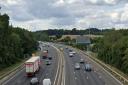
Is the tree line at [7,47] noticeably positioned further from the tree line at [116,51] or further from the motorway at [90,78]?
the tree line at [116,51]

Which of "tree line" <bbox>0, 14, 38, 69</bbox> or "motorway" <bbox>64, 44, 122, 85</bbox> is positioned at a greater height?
"tree line" <bbox>0, 14, 38, 69</bbox>

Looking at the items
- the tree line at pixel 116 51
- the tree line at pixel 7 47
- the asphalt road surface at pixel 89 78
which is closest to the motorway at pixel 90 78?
the asphalt road surface at pixel 89 78

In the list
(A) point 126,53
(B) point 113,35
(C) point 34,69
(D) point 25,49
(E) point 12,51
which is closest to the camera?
(C) point 34,69

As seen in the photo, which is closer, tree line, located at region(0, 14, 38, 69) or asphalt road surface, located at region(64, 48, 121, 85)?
asphalt road surface, located at region(64, 48, 121, 85)

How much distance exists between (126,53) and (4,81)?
3661 centimetres

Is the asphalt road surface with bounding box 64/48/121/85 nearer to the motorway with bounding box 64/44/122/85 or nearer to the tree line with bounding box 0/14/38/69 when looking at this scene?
the motorway with bounding box 64/44/122/85

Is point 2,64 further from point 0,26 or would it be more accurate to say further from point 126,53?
point 126,53

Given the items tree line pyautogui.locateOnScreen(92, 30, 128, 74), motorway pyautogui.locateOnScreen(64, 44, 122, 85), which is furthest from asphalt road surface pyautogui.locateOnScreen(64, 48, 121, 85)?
tree line pyautogui.locateOnScreen(92, 30, 128, 74)

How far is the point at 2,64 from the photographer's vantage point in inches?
4380

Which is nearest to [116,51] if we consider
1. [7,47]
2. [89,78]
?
[7,47]

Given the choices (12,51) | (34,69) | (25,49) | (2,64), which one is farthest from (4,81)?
(25,49)

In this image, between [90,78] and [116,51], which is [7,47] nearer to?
[116,51]

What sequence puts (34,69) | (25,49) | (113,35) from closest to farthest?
(34,69) < (113,35) < (25,49)

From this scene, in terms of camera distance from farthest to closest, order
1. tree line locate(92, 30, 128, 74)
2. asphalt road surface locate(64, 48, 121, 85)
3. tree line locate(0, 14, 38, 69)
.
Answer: tree line locate(0, 14, 38, 69), tree line locate(92, 30, 128, 74), asphalt road surface locate(64, 48, 121, 85)
